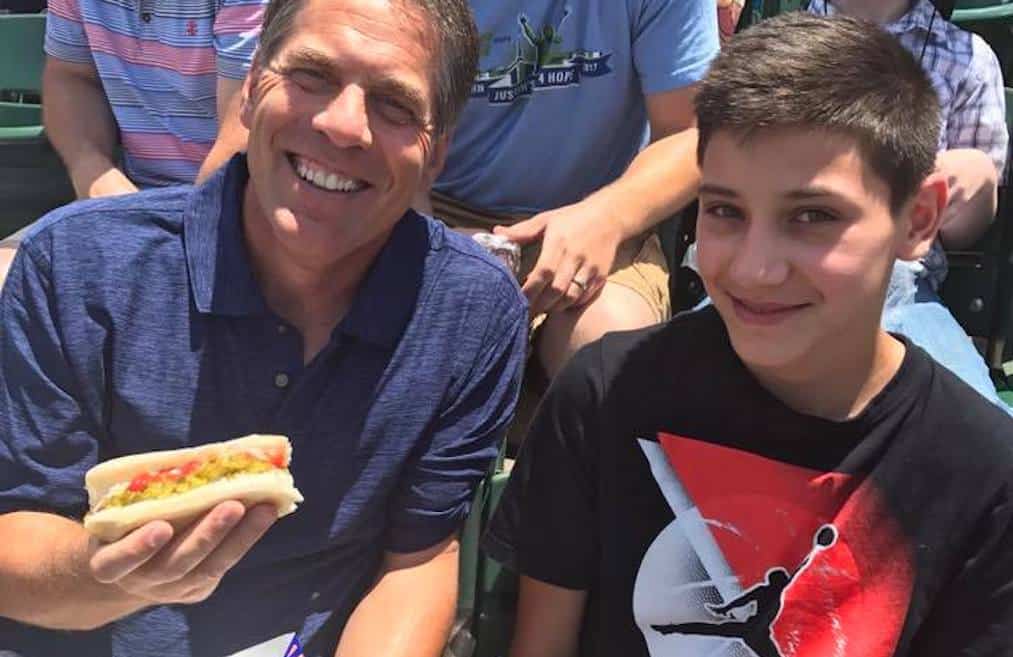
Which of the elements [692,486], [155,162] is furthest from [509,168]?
[692,486]

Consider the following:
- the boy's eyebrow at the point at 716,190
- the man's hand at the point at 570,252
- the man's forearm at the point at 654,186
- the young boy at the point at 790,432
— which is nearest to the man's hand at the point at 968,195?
the man's forearm at the point at 654,186

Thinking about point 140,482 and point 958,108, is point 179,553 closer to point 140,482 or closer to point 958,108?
point 140,482

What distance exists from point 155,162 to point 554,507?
1.46 metres

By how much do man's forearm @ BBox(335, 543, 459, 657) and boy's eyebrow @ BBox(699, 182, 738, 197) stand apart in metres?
0.72

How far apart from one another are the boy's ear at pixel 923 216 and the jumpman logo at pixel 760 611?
0.43m

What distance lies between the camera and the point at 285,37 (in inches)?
63.9

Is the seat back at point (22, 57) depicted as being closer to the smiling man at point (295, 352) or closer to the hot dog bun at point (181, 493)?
the smiling man at point (295, 352)

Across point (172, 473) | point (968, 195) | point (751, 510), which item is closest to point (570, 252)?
point (751, 510)

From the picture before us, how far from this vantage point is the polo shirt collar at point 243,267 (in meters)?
1.58

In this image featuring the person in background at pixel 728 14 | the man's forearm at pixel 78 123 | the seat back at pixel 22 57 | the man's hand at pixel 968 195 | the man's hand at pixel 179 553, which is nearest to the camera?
the man's hand at pixel 179 553

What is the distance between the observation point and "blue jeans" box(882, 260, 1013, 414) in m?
2.13

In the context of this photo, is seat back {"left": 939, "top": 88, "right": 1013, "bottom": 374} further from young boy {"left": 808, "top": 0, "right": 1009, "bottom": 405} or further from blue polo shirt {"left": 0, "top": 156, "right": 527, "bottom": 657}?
blue polo shirt {"left": 0, "top": 156, "right": 527, "bottom": 657}

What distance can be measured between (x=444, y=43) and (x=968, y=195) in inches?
56.7

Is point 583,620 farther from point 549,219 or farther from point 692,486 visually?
point 549,219
